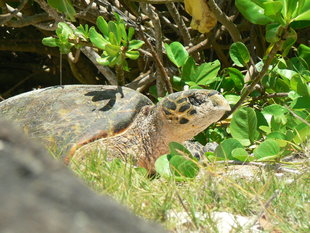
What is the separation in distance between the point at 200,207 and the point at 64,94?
1.66 m

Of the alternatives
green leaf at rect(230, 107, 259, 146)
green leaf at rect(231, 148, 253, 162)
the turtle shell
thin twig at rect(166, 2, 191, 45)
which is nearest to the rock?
green leaf at rect(231, 148, 253, 162)

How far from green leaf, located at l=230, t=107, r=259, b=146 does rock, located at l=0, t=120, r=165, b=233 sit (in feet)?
6.85

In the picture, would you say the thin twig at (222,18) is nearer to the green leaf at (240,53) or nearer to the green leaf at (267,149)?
the green leaf at (240,53)

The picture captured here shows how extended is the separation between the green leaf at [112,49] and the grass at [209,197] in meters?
1.00

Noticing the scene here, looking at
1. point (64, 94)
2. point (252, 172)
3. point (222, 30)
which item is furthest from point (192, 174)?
point (222, 30)

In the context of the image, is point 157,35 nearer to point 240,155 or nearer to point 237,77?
point 237,77

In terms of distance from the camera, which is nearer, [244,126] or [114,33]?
[244,126]

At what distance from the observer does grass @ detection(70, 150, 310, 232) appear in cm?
154

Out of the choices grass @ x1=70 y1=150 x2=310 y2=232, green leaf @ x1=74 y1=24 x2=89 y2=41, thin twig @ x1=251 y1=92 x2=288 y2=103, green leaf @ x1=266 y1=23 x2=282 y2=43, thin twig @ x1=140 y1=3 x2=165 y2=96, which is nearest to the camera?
grass @ x1=70 y1=150 x2=310 y2=232

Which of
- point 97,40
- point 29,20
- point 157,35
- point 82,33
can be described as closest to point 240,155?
point 97,40

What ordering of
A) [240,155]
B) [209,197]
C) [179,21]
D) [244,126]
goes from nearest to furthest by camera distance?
[209,197]
[240,155]
[244,126]
[179,21]

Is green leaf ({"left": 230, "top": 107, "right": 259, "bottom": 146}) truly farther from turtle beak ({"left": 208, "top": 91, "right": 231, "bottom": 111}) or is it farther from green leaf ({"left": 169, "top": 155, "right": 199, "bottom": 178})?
green leaf ({"left": 169, "top": 155, "right": 199, "bottom": 178})

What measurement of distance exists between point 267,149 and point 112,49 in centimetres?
100

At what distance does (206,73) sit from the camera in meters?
3.50
